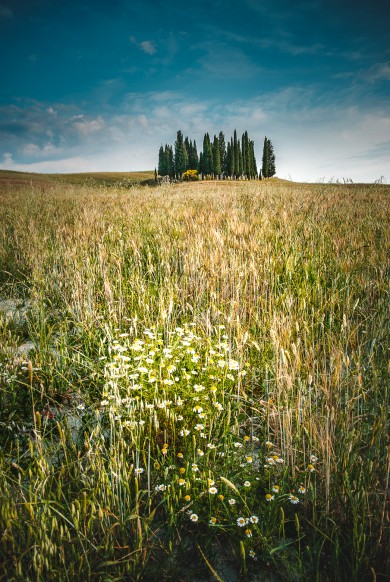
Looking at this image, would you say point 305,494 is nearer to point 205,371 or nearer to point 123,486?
point 123,486

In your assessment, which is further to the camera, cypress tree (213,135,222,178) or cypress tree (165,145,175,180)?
cypress tree (165,145,175,180)

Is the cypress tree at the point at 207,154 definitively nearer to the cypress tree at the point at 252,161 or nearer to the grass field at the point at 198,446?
the cypress tree at the point at 252,161

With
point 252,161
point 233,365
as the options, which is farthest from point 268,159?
point 233,365

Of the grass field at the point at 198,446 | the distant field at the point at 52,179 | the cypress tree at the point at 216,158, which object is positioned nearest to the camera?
the grass field at the point at 198,446

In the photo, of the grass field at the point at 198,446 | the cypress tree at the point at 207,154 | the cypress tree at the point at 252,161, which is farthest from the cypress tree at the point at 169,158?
the grass field at the point at 198,446

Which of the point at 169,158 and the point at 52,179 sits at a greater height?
the point at 169,158

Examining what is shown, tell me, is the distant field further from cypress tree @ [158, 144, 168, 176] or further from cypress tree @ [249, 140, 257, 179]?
cypress tree @ [249, 140, 257, 179]

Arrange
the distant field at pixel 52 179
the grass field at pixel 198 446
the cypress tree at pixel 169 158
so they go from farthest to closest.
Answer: the cypress tree at pixel 169 158 < the distant field at pixel 52 179 < the grass field at pixel 198 446

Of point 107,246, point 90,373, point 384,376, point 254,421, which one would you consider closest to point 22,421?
point 90,373

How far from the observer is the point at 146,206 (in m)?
8.41

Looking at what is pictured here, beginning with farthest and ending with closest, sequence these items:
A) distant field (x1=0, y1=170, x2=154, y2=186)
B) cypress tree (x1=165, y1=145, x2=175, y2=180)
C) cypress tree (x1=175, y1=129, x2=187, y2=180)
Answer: cypress tree (x1=165, y1=145, x2=175, y2=180) → cypress tree (x1=175, y1=129, x2=187, y2=180) → distant field (x1=0, y1=170, x2=154, y2=186)

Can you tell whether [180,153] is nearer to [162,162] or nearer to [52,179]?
[162,162]

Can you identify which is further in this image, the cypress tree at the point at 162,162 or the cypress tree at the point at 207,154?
the cypress tree at the point at 162,162

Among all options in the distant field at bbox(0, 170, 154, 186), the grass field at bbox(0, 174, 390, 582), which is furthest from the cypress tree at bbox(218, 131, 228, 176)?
the grass field at bbox(0, 174, 390, 582)
